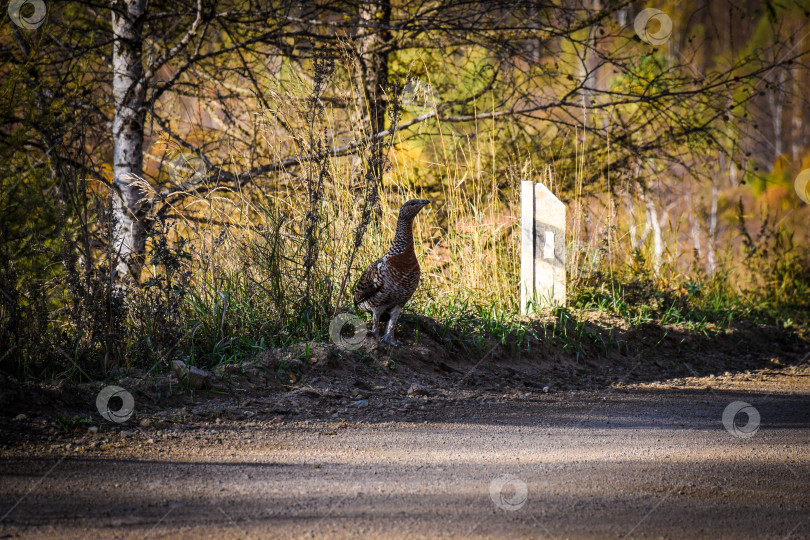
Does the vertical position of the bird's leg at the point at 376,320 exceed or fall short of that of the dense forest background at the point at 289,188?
it falls short

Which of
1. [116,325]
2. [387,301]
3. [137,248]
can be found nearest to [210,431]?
[116,325]

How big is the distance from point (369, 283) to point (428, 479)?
6.87 ft

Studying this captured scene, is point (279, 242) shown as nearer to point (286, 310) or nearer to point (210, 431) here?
point (286, 310)

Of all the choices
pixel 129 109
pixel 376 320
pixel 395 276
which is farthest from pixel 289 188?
pixel 395 276

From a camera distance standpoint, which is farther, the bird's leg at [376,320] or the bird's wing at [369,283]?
the bird's leg at [376,320]

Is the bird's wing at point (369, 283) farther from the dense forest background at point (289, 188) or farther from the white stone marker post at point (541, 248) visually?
the white stone marker post at point (541, 248)

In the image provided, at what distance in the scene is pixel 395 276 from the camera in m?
4.59

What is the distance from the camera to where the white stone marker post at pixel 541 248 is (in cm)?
624

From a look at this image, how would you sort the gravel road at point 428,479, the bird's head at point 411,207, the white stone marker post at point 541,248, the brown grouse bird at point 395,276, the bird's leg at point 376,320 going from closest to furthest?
1. the gravel road at point 428,479
2. the brown grouse bird at point 395,276
3. the bird's head at point 411,207
4. the bird's leg at point 376,320
5. the white stone marker post at point 541,248

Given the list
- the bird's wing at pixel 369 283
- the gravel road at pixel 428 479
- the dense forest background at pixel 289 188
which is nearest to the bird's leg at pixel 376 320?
the bird's wing at pixel 369 283

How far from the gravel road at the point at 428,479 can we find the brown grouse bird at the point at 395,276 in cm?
83

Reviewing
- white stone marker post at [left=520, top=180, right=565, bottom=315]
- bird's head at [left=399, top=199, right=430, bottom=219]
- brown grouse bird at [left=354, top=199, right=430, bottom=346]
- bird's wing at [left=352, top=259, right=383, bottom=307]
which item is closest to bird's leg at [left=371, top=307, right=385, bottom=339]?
brown grouse bird at [left=354, top=199, right=430, bottom=346]

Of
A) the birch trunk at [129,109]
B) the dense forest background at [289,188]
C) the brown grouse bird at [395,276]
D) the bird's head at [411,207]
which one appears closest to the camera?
the dense forest background at [289,188]

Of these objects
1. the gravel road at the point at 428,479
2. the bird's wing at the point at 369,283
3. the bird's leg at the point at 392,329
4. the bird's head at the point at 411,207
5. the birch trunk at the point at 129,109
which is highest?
the birch trunk at the point at 129,109
